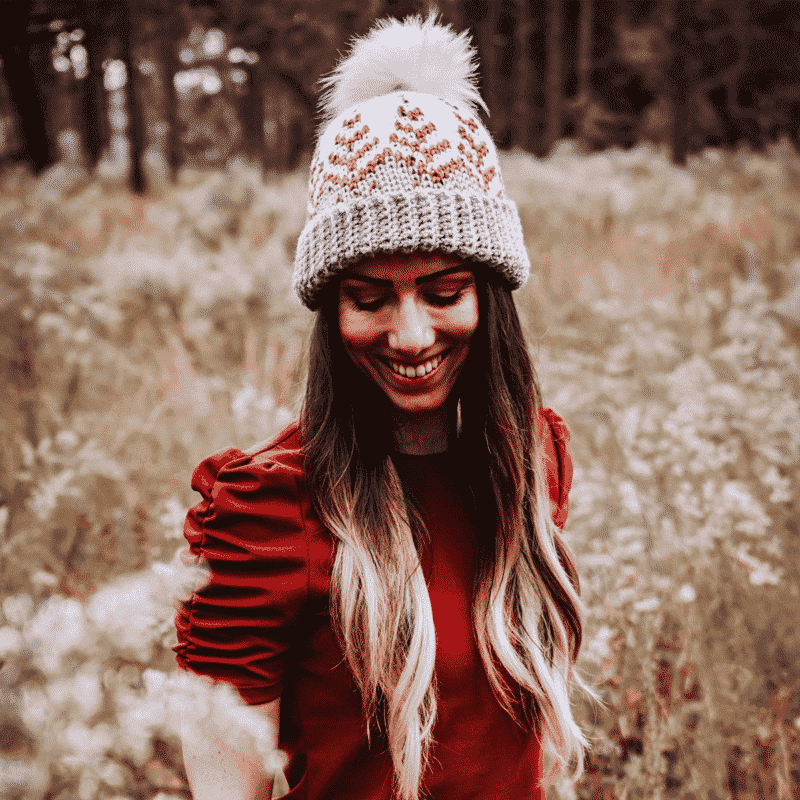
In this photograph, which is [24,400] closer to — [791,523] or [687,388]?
[687,388]

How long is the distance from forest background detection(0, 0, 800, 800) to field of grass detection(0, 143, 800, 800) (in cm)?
1

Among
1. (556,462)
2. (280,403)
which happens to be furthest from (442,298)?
(280,403)

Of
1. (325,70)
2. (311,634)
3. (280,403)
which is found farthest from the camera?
(325,70)

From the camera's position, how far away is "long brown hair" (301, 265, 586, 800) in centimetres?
130

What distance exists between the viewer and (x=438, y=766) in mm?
1396

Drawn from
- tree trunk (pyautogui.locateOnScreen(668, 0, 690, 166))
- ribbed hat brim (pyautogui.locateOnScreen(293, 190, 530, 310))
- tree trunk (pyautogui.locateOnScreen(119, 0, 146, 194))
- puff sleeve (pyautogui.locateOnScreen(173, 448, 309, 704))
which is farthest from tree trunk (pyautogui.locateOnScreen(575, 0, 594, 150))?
puff sleeve (pyautogui.locateOnScreen(173, 448, 309, 704))

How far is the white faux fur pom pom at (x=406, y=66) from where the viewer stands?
1.44 metres

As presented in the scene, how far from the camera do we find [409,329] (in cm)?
132

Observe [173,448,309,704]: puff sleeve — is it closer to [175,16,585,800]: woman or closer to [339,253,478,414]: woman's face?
[175,16,585,800]: woman

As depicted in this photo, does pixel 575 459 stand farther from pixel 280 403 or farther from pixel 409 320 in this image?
pixel 409 320

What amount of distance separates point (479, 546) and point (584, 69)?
634 inches

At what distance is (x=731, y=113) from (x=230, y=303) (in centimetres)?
1418

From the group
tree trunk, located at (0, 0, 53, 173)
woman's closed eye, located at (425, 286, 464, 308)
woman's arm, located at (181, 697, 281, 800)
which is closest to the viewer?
woman's arm, located at (181, 697, 281, 800)

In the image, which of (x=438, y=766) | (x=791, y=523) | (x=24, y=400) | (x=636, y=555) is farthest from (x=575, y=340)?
(x=438, y=766)
